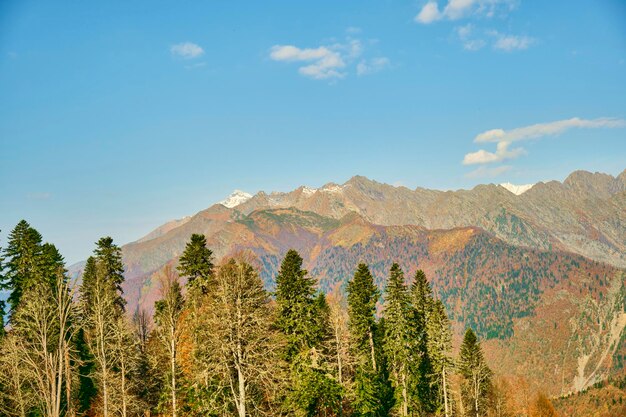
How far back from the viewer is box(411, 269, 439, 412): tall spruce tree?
54219 mm

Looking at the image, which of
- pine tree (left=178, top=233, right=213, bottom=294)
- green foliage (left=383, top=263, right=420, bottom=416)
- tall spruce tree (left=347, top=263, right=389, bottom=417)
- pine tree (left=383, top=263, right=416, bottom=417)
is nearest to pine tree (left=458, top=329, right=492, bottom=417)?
tall spruce tree (left=347, top=263, right=389, bottom=417)

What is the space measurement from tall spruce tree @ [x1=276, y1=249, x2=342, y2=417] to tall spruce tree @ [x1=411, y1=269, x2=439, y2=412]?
16.1 m

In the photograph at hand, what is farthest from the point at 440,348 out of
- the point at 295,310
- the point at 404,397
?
the point at 295,310

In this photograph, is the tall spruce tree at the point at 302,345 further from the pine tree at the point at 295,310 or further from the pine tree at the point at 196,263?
the pine tree at the point at 196,263

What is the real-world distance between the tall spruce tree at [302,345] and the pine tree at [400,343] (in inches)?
383

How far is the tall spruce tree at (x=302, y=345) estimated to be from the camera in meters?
33.8

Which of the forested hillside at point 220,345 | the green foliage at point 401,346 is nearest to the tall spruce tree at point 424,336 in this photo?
the forested hillside at point 220,345

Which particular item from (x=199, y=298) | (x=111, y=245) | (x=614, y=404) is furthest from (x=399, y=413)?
(x=614, y=404)

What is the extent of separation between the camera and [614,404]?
625ft

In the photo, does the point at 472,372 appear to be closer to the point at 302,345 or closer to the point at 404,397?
the point at 404,397

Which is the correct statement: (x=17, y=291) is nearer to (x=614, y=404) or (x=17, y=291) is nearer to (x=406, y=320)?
(x=406, y=320)

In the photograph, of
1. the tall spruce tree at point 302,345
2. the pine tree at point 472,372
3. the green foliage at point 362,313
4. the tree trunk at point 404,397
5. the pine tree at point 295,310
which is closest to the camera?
the tall spruce tree at point 302,345

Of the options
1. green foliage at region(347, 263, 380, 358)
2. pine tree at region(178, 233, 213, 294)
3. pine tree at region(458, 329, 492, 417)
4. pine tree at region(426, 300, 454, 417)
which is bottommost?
pine tree at region(458, 329, 492, 417)

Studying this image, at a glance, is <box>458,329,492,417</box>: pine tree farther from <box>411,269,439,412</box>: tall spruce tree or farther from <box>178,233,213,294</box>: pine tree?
<box>178,233,213,294</box>: pine tree
